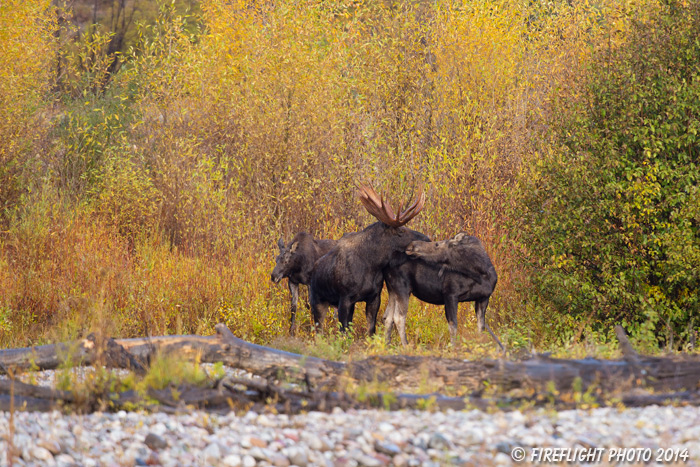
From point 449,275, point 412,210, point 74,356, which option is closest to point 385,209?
point 412,210

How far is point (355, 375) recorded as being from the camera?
5969 millimetres

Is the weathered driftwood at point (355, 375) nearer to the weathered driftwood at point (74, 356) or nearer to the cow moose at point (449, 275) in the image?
the weathered driftwood at point (74, 356)

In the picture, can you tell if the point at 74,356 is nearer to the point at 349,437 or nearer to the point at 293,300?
the point at 349,437

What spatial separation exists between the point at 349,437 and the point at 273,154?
8751mm

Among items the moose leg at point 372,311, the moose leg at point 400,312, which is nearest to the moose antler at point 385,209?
the moose leg at point 400,312

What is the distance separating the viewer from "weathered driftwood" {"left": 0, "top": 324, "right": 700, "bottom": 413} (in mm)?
5340

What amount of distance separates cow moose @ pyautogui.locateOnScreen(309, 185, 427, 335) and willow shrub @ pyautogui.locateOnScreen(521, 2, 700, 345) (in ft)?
5.91

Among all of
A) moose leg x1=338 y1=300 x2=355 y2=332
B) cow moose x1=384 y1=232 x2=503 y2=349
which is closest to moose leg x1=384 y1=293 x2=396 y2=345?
cow moose x1=384 y1=232 x2=503 y2=349

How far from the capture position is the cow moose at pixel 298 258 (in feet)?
32.8

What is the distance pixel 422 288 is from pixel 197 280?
3839mm

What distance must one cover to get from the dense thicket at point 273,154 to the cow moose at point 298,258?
1021 mm

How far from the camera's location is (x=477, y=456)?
440 centimetres

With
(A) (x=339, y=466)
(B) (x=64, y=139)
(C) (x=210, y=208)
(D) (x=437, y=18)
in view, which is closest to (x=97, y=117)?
(B) (x=64, y=139)

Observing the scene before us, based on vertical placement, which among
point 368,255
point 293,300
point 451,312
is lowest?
point 293,300
